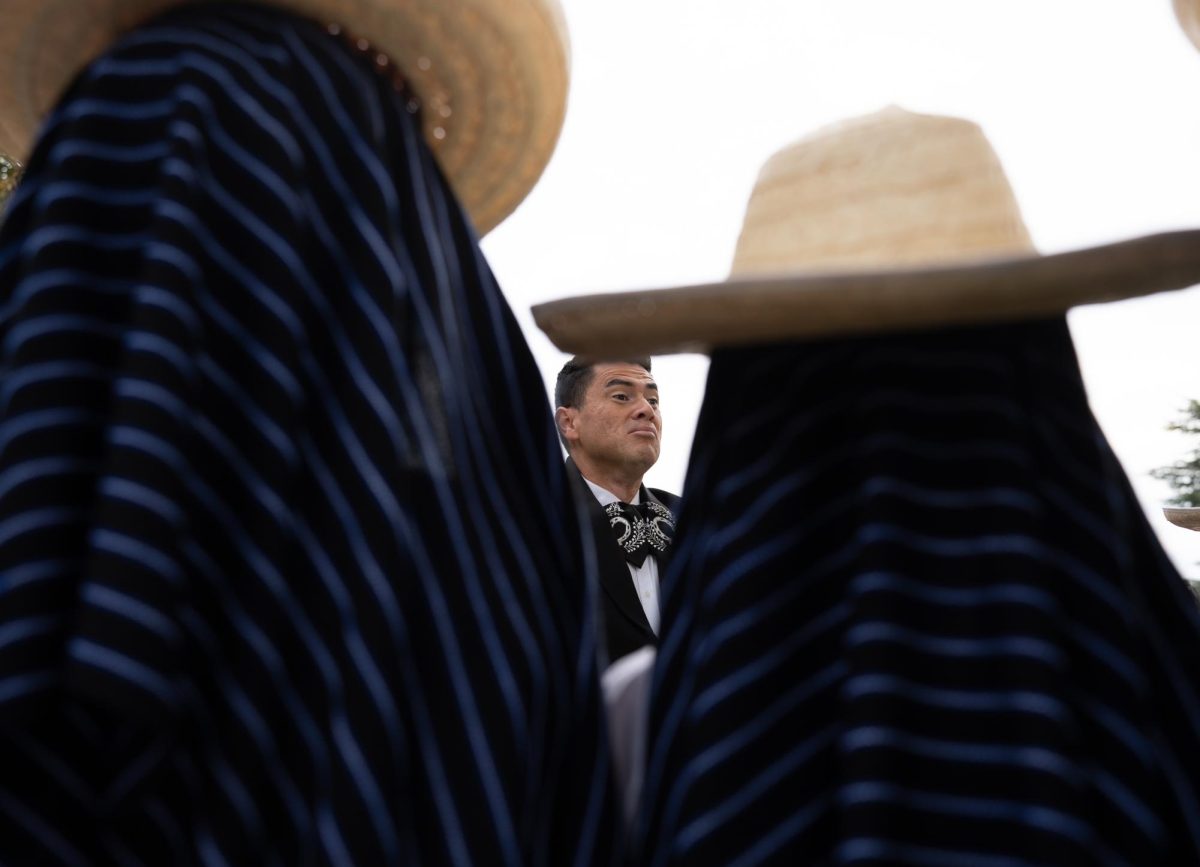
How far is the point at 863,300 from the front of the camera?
3.87 ft

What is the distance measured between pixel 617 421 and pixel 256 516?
157 inches

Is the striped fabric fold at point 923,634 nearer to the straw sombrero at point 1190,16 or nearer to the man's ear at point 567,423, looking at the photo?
the straw sombrero at point 1190,16

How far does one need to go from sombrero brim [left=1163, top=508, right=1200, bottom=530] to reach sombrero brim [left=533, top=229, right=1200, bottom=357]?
12.9 feet

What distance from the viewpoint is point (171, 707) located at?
0.97 m

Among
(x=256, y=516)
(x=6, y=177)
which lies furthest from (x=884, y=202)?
(x=6, y=177)

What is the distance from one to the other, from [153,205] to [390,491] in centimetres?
35

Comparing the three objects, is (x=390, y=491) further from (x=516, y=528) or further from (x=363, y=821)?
(x=363, y=821)

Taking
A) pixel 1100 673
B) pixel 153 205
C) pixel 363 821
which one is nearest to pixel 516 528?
pixel 363 821

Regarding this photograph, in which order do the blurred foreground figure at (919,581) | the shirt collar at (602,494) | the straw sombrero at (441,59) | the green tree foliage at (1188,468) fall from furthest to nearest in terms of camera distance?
1. the green tree foliage at (1188,468)
2. the shirt collar at (602,494)
3. the straw sombrero at (441,59)
4. the blurred foreground figure at (919,581)

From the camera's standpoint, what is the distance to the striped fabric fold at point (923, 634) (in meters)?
1.11

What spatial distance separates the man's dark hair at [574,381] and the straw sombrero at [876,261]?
368cm

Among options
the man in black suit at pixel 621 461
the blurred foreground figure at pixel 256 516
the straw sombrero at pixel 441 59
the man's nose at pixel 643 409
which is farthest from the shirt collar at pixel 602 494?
the blurred foreground figure at pixel 256 516

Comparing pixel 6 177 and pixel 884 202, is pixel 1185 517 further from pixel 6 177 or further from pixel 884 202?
pixel 6 177

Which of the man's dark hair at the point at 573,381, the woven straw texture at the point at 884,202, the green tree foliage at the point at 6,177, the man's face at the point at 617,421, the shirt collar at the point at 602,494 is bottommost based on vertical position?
the woven straw texture at the point at 884,202
